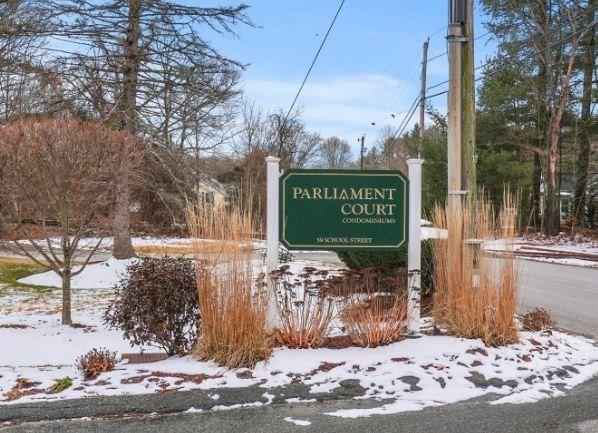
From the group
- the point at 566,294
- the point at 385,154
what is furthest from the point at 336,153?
the point at 566,294

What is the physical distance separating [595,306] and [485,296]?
4827 mm

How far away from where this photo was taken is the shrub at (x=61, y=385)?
438cm

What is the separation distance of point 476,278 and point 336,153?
2430 inches

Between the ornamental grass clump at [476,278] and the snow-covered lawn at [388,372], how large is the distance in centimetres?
18

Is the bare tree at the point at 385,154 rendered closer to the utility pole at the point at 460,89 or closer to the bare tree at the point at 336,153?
the bare tree at the point at 336,153

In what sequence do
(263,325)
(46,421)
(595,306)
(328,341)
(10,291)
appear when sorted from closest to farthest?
(46,421), (263,325), (328,341), (595,306), (10,291)

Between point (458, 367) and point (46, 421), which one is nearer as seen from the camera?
point (46, 421)

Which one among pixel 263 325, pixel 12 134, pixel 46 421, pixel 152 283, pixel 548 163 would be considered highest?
pixel 548 163

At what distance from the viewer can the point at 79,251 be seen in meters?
8.57

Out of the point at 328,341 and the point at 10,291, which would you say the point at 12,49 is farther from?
the point at 328,341

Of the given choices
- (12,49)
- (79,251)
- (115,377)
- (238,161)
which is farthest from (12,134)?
(238,161)

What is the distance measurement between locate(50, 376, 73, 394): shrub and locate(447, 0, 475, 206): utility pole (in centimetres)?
432

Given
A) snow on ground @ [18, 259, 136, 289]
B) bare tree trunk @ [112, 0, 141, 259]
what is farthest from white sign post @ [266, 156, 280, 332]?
bare tree trunk @ [112, 0, 141, 259]

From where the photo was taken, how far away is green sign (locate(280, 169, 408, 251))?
5.64 meters
